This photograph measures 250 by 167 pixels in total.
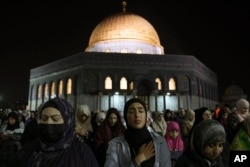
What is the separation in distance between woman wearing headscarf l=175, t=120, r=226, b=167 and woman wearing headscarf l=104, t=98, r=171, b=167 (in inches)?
11.6

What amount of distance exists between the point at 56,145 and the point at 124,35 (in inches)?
1250

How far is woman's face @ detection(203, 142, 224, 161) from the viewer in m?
2.44

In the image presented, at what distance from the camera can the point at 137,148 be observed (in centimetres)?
274

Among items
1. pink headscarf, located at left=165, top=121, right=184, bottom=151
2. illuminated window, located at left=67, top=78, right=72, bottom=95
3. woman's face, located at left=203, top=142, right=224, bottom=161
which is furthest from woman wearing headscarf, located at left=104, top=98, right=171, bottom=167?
illuminated window, located at left=67, top=78, right=72, bottom=95

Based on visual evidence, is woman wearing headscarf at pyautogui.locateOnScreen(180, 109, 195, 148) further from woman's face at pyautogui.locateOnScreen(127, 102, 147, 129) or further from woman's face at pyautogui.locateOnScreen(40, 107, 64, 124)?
woman's face at pyautogui.locateOnScreen(40, 107, 64, 124)

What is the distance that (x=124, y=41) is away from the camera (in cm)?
3319

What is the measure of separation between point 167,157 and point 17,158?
4.18 ft

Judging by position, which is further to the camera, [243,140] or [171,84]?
[171,84]

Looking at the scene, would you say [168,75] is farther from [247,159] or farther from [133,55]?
[247,159]

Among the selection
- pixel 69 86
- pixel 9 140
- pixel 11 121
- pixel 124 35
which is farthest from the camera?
pixel 124 35

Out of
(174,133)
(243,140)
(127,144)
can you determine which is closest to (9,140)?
(174,133)

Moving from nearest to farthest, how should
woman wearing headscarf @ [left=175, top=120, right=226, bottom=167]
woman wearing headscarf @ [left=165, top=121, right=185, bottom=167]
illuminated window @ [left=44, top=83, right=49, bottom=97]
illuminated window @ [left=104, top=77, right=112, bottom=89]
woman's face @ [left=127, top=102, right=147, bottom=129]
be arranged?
woman wearing headscarf @ [left=175, top=120, right=226, bottom=167] < woman's face @ [left=127, top=102, right=147, bottom=129] < woman wearing headscarf @ [left=165, top=121, right=185, bottom=167] < illuminated window @ [left=104, top=77, right=112, bottom=89] < illuminated window @ [left=44, top=83, right=49, bottom=97]

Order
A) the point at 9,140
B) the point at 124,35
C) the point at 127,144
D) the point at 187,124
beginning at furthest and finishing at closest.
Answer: the point at 124,35 < the point at 187,124 < the point at 9,140 < the point at 127,144

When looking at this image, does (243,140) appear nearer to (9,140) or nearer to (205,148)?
(205,148)
